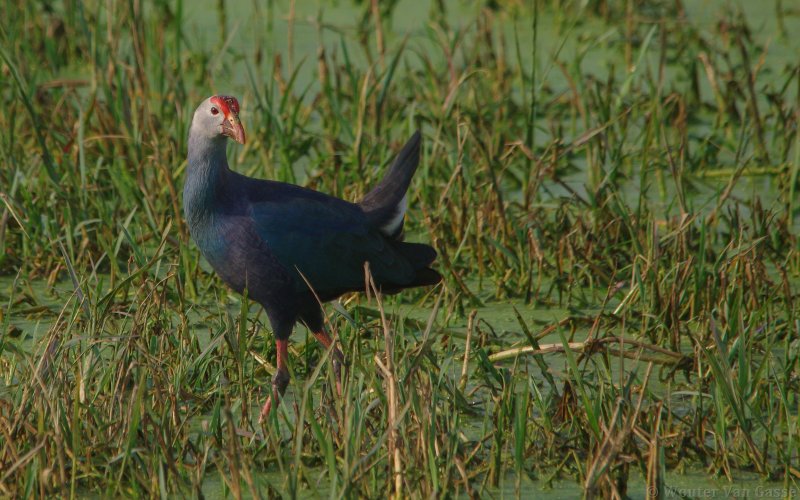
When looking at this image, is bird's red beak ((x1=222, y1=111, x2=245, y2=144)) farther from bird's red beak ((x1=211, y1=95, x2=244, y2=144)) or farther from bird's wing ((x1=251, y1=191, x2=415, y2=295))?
bird's wing ((x1=251, y1=191, x2=415, y2=295))

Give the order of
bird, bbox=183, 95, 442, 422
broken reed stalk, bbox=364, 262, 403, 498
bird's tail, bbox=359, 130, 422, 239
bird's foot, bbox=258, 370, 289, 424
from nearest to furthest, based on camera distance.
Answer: broken reed stalk, bbox=364, 262, 403, 498 < bird's foot, bbox=258, 370, 289, 424 < bird, bbox=183, 95, 442, 422 < bird's tail, bbox=359, 130, 422, 239

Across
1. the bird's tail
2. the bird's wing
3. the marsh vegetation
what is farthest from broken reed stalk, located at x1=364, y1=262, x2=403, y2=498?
the bird's tail

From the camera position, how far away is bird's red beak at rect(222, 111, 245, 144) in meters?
3.13

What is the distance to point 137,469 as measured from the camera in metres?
2.60

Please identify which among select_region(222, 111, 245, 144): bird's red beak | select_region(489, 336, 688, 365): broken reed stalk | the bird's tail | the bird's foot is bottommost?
the bird's foot

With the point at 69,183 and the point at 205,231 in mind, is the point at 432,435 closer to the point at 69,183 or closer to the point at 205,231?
the point at 205,231

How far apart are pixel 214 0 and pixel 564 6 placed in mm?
1924

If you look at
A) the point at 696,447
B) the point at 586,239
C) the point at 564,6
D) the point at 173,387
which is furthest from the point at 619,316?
the point at 564,6

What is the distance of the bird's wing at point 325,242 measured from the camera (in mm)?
3205

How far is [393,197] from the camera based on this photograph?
3.51 meters

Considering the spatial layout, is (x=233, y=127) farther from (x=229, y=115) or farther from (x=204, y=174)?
(x=204, y=174)

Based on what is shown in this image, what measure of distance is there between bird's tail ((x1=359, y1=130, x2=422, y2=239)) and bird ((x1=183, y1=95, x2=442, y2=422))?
0.15ft

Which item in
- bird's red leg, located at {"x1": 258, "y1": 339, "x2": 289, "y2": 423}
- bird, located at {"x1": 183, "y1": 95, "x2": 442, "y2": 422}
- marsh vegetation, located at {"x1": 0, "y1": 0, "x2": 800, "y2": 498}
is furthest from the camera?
bird, located at {"x1": 183, "y1": 95, "x2": 442, "y2": 422}

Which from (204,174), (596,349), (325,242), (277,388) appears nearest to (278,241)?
(325,242)
